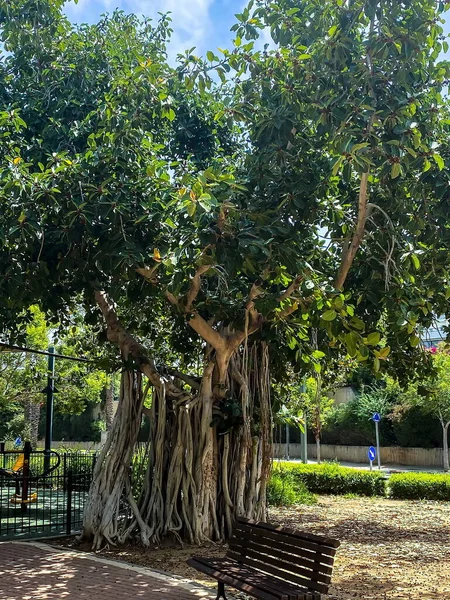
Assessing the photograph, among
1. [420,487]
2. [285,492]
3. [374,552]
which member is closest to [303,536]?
[374,552]

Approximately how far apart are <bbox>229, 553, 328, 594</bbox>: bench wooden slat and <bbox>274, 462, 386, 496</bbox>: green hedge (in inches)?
382

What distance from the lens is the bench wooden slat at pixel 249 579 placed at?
4.87 metres

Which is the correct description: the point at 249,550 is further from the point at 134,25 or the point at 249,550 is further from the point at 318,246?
the point at 134,25

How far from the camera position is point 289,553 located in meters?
5.54

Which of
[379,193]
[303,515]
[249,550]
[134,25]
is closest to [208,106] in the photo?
[134,25]

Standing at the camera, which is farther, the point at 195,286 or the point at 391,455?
the point at 391,455

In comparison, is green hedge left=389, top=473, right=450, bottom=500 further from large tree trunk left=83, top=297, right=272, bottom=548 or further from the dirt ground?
large tree trunk left=83, top=297, right=272, bottom=548

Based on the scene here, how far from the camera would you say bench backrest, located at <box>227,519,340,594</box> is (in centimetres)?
505

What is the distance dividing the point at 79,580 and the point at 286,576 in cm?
247

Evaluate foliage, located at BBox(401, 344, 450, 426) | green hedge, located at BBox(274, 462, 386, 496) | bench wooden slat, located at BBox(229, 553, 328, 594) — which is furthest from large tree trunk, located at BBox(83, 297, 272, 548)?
foliage, located at BBox(401, 344, 450, 426)

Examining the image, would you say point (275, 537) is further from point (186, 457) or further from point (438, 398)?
point (438, 398)

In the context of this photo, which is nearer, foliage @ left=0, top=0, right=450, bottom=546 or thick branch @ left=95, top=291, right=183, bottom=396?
foliage @ left=0, top=0, right=450, bottom=546

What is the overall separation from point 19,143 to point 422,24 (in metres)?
4.83

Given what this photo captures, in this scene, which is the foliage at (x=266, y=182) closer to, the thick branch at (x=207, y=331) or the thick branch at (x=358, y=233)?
the thick branch at (x=358, y=233)
